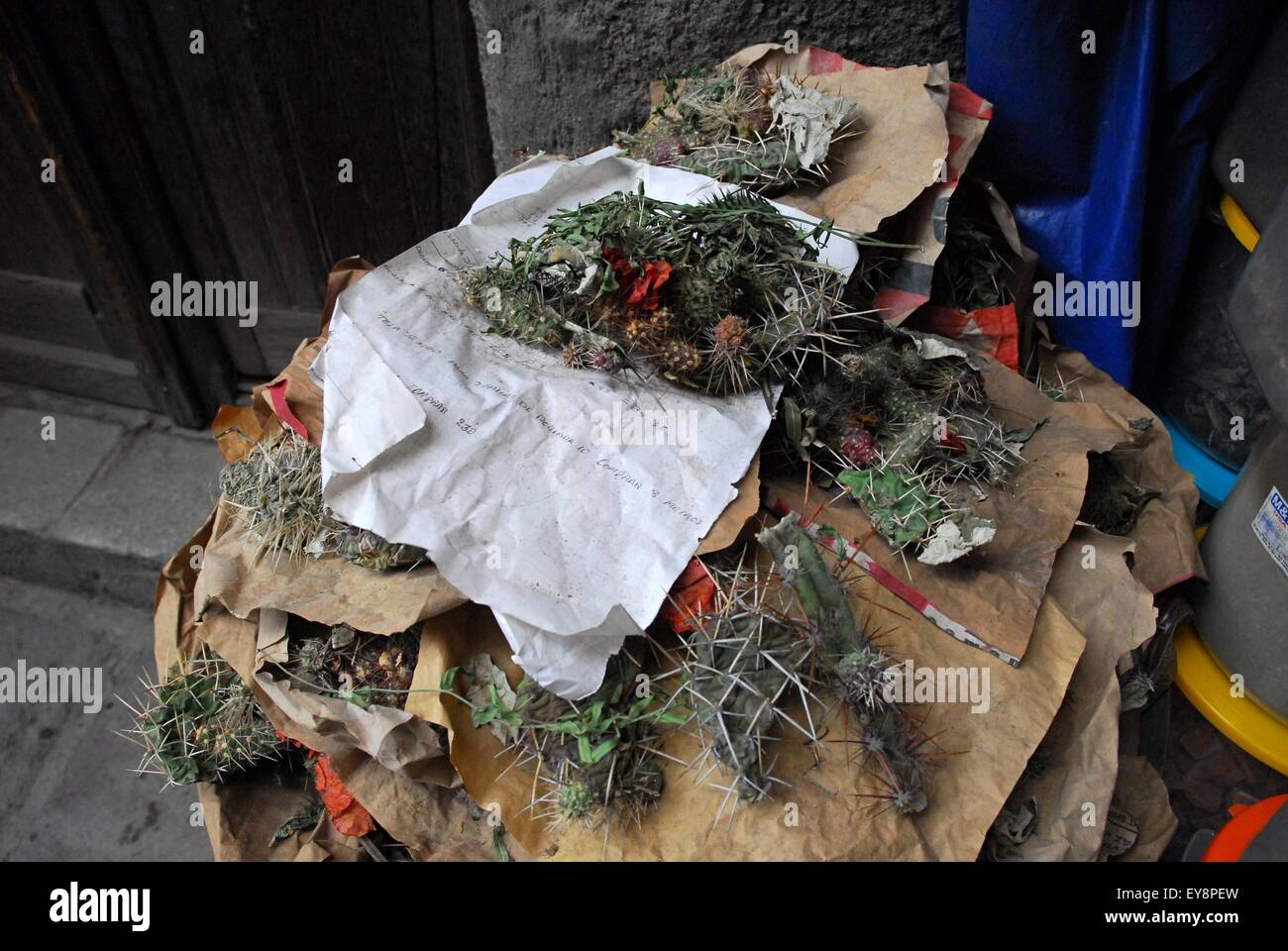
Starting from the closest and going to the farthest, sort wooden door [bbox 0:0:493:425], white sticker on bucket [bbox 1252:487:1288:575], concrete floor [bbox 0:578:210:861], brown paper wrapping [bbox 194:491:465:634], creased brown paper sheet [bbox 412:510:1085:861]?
creased brown paper sheet [bbox 412:510:1085:861]
brown paper wrapping [bbox 194:491:465:634]
white sticker on bucket [bbox 1252:487:1288:575]
wooden door [bbox 0:0:493:425]
concrete floor [bbox 0:578:210:861]

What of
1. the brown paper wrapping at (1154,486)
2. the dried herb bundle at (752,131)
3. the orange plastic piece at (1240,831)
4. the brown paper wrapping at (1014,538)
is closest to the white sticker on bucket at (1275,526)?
the brown paper wrapping at (1154,486)

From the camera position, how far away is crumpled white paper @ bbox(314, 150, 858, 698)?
1.27 metres

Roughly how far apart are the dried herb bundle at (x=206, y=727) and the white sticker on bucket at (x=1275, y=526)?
5.71ft

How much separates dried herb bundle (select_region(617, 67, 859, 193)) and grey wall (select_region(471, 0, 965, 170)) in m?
0.21

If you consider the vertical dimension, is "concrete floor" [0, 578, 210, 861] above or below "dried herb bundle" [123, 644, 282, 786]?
below

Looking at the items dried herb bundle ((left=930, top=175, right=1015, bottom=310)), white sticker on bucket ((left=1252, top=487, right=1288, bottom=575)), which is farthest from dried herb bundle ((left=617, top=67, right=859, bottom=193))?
white sticker on bucket ((left=1252, top=487, right=1288, bottom=575))

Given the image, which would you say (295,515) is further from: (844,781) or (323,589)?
(844,781)

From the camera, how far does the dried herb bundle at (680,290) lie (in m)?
1.46

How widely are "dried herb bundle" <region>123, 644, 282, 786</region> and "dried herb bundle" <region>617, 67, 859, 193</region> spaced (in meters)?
1.30

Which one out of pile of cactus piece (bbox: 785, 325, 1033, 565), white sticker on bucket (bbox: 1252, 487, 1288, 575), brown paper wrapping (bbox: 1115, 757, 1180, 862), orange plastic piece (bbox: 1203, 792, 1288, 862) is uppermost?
pile of cactus piece (bbox: 785, 325, 1033, 565)

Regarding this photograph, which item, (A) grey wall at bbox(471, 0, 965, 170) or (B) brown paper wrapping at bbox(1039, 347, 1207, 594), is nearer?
(B) brown paper wrapping at bbox(1039, 347, 1207, 594)

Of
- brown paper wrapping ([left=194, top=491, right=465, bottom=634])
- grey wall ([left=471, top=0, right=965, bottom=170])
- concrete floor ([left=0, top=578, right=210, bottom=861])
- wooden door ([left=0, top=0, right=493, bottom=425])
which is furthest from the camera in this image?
concrete floor ([left=0, top=578, right=210, bottom=861])

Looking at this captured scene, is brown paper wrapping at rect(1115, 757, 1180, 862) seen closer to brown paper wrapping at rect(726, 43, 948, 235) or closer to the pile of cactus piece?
the pile of cactus piece

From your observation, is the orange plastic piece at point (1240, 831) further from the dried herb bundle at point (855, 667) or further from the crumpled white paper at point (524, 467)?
the crumpled white paper at point (524, 467)
